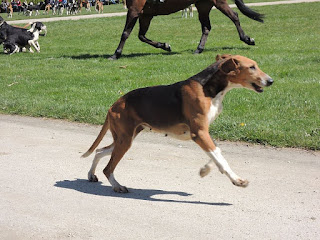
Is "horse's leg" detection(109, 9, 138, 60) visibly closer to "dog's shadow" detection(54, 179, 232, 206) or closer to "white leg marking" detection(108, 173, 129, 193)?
"dog's shadow" detection(54, 179, 232, 206)

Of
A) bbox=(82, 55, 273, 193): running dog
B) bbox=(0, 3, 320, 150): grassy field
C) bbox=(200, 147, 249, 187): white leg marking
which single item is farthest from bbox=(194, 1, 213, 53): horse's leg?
bbox=(200, 147, 249, 187): white leg marking

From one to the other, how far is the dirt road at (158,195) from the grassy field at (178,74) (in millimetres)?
1041

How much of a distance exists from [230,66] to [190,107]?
20.9 inches

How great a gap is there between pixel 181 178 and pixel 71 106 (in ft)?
14.3

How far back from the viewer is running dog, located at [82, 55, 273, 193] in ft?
18.5

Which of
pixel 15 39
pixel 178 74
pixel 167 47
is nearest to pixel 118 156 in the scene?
pixel 178 74

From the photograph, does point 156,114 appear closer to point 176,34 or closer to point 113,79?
point 113,79

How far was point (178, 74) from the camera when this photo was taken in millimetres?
13398

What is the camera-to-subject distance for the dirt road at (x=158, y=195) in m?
5.05

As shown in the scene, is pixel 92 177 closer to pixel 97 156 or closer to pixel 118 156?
pixel 97 156

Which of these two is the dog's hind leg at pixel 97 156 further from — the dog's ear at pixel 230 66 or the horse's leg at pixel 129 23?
the horse's leg at pixel 129 23

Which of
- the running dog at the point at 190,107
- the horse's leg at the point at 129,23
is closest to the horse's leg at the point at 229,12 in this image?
the horse's leg at the point at 129,23

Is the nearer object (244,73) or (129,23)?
(244,73)

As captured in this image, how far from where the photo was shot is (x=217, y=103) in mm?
5773
